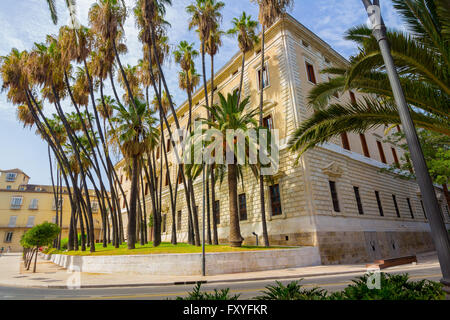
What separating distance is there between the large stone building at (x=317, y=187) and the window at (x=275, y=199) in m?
0.07

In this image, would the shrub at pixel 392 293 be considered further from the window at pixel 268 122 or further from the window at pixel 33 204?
the window at pixel 33 204

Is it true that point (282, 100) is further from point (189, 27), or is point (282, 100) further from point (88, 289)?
point (88, 289)

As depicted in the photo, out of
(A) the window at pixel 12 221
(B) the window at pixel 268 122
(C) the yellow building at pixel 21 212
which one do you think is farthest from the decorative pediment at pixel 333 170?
(A) the window at pixel 12 221

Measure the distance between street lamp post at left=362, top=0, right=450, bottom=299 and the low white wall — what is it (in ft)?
33.0

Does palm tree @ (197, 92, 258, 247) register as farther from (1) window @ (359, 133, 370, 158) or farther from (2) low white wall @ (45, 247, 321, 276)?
(1) window @ (359, 133, 370, 158)

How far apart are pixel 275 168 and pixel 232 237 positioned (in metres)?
6.07

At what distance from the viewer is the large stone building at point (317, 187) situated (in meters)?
16.3

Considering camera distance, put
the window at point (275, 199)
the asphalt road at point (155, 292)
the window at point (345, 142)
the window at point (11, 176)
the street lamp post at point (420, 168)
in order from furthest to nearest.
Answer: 1. the window at point (11, 176)
2. the window at point (345, 142)
3. the window at point (275, 199)
4. the asphalt road at point (155, 292)
5. the street lamp post at point (420, 168)

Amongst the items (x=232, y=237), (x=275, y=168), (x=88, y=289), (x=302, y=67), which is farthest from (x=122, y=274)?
(x=302, y=67)

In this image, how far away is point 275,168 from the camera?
59.0ft

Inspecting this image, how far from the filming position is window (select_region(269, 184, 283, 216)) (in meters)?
17.8

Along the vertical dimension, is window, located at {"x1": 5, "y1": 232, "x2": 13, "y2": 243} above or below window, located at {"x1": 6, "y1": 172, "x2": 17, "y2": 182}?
below

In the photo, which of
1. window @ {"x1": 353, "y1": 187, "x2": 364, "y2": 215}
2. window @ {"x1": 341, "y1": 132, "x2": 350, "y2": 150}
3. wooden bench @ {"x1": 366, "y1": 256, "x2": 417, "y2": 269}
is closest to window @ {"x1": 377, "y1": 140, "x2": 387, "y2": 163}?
window @ {"x1": 341, "y1": 132, "x2": 350, "y2": 150}

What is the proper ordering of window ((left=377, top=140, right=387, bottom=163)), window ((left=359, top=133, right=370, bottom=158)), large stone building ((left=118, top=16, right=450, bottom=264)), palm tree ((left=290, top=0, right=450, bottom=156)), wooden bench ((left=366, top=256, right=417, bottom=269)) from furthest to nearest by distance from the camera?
window ((left=377, top=140, right=387, bottom=163))
window ((left=359, top=133, right=370, bottom=158))
large stone building ((left=118, top=16, right=450, bottom=264))
wooden bench ((left=366, top=256, right=417, bottom=269))
palm tree ((left=290, top=0, right=450, bottom=156))
